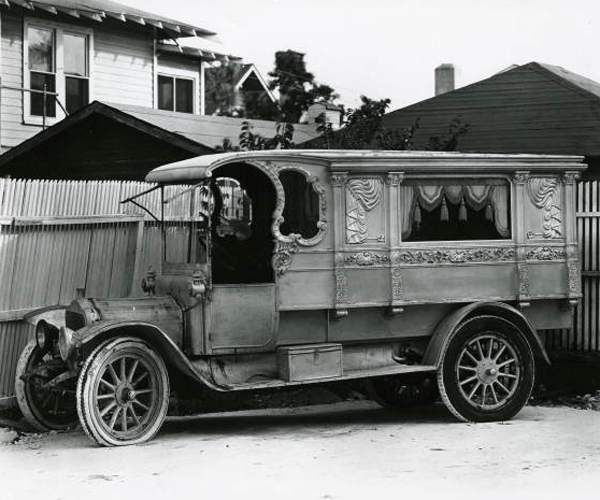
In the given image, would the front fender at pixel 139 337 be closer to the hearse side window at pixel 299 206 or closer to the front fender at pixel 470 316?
the hearse side window at pixel 299 206

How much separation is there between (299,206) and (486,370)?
7.51 feet

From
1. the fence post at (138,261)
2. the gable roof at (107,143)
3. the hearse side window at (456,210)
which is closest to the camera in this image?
the hearse side window at (456,210)

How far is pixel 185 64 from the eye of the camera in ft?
83.9

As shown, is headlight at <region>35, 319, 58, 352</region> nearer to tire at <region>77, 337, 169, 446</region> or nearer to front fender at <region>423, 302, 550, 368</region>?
tire at <region>77, 337, 169, 446</region>

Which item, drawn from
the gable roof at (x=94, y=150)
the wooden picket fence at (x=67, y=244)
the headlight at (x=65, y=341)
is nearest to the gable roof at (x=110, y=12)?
the gable roof at (x=94, y=150)

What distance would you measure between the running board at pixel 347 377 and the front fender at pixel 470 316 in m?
0.15

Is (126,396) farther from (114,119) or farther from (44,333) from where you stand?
(114,119)

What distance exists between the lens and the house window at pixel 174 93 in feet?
83.9

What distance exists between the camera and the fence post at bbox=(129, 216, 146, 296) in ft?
36.2

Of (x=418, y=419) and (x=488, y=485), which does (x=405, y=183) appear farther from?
(x=488, y=485)

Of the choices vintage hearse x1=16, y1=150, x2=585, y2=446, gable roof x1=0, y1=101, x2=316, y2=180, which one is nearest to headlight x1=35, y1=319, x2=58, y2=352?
vintage hearse x1=16, y1=150, x2=585, y2=446

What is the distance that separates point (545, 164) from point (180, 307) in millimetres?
3622

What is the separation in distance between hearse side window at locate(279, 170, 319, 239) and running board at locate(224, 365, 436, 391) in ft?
4.08

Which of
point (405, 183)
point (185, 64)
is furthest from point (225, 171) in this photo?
point (185, 64)
